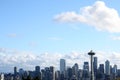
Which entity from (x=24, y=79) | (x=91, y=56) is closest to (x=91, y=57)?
(x=91, y=56)

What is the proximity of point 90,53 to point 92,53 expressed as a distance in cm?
33

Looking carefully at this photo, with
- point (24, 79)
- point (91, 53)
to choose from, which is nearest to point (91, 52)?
point (91, 53)

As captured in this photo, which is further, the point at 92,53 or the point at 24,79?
the point at 24,79

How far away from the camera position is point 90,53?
76.2m

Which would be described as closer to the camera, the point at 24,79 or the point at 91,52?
the point at 91,52

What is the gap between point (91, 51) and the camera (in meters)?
76.6

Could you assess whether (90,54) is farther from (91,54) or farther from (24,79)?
(24,79)

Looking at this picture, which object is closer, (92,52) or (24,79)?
(92,52)

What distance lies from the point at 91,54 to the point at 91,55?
11.9 inches

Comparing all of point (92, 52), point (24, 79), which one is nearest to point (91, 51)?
point (92, 52)

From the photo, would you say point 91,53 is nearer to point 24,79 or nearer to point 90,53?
point 90,53

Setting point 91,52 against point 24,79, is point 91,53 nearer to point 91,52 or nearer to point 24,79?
point 91,52

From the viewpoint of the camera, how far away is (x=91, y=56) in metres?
76.8

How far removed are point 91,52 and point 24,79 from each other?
30963 mm
